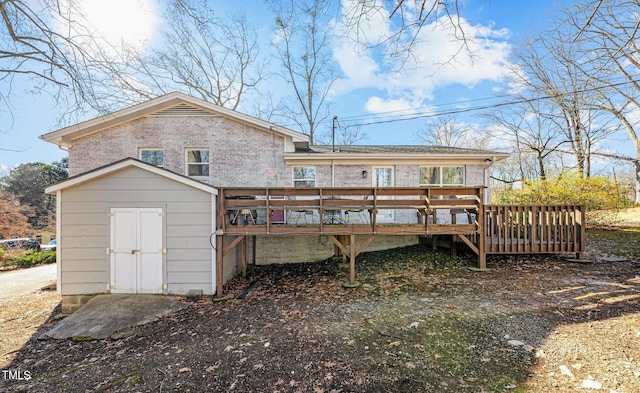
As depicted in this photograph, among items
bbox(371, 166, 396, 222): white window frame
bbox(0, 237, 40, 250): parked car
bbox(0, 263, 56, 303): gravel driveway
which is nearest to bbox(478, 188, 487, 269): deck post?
bbox(371, 166, 396, 222): white window frame

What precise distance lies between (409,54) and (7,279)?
51.7 feet

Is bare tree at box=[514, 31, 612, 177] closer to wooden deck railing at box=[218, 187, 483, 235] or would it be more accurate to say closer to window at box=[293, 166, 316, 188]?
wooden deck railing at box=[218, 187, 483, 235]

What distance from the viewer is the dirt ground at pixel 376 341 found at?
9.86ft

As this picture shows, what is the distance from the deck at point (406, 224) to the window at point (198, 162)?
2.51 metres

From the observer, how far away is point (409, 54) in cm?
398

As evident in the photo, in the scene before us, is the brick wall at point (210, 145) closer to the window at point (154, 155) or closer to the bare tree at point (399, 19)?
the window at point (154, 155)

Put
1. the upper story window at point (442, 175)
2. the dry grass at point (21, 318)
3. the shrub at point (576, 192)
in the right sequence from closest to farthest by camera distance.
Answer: the dry grass at point (21, 318)
the upper story window at point (442, 175)
the shrub at point (576, 192)

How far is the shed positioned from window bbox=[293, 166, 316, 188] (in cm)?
346

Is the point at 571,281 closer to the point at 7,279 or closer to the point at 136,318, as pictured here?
the point at 136,318

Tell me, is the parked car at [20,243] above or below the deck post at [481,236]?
below

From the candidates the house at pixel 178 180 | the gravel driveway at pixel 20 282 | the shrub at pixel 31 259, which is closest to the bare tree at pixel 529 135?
the house at pixel 178 180

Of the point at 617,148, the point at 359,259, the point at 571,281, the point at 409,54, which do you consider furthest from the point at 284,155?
the point at 617,148

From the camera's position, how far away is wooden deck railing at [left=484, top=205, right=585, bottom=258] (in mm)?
6871

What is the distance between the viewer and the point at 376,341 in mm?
3797
